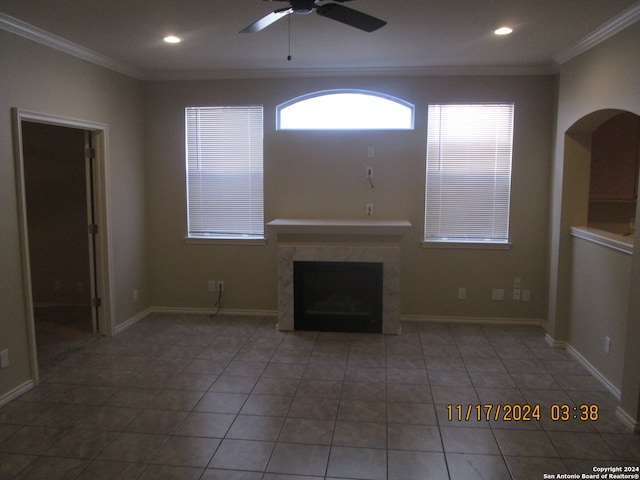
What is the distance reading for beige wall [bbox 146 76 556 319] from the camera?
4898 millimetres

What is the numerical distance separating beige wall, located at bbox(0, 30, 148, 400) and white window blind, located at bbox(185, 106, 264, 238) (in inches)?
23.2

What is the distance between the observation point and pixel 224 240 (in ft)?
17.5

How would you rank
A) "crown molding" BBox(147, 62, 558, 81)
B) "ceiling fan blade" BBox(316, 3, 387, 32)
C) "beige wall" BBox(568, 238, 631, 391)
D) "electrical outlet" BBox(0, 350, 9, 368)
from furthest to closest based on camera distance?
1. "crown molding" BBox(147, 62, 558, 81)
2. "beige wall" BBox(568, 238, 631, 391)
3. "electrical outlet" BBox(0, 350, 9, 368)
4. "ceiling fan blade" BBox(316, 3, 387, 32)

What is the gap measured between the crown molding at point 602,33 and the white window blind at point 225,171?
2984 millimetres

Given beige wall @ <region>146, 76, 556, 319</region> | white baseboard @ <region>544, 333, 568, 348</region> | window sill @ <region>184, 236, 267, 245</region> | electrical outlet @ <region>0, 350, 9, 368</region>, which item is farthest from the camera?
window sill @ <region>184, 236, 267, 245</region>

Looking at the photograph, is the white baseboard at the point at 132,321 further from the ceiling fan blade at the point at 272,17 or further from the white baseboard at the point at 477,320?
the ceiling fan blade at the point at 272,17

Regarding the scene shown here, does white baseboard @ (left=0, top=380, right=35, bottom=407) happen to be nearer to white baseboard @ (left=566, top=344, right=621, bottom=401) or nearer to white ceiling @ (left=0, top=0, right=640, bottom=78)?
white ceiling @ (left=0, top=0, right=640, bottom=78)

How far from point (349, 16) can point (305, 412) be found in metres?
2.45

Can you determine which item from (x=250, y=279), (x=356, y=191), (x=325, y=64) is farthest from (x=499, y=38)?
(x=250, y=279)

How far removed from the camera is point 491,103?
4.90 metres

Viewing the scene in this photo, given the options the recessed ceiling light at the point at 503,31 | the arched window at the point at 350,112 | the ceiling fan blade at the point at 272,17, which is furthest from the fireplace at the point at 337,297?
the ceiling fan blade at the point at 272,17

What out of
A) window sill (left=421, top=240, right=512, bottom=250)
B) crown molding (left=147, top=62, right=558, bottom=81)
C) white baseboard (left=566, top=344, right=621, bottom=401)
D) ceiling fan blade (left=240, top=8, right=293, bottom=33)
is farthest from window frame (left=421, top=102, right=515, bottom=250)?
ceiling fan blade (left=240, top=8, right=293, bottom=33)

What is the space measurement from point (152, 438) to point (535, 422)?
94.5 inches

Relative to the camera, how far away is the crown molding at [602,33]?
309cm
